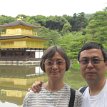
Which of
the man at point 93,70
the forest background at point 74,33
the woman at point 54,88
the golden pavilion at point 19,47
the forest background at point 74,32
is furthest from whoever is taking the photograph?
the golden pavilion at point 19,47

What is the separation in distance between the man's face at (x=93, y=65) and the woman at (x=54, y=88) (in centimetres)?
18

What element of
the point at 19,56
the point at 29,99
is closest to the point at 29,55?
the point at 19,56

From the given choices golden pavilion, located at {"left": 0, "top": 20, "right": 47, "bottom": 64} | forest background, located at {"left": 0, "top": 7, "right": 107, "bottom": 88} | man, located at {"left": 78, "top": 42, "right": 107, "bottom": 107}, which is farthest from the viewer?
golden pavilion, located at {"left": 0, "top": 20, "right": 47, "bottom": 64}

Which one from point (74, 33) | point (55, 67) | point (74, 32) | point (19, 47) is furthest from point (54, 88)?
point (74, 32)

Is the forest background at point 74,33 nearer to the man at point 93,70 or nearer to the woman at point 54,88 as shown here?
the woman at point 54,88

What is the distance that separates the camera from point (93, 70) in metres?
2.09

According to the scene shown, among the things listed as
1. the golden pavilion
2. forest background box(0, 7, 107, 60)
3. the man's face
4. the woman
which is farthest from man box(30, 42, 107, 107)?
the golden pavilion

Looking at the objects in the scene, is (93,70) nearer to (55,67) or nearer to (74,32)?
(55,67)

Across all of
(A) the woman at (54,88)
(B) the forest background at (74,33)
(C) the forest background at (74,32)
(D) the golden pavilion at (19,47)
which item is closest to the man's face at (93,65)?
(A) the woman at (54,88)

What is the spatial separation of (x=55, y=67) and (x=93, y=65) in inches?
11.5

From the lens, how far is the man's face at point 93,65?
2084mm

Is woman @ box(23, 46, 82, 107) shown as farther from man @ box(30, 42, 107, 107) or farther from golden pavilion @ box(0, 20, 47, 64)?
golden pavilion @ box(0, 20, 47, 64)

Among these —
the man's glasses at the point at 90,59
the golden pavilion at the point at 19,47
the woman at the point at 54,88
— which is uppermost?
the man's glasses at the point at 90,59

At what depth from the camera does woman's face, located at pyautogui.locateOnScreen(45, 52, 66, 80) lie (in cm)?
222
